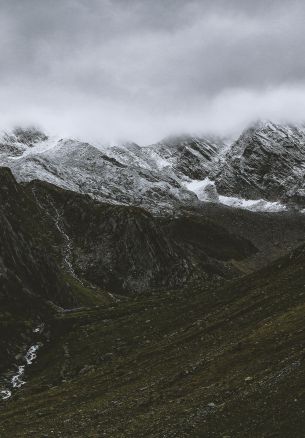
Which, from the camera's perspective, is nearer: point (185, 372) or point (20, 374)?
point (185, 372)

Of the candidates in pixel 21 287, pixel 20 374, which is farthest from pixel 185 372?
pixel 21 287

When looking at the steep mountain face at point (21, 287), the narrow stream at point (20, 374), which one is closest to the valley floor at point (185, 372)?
the narrow stream at point (20, 374)

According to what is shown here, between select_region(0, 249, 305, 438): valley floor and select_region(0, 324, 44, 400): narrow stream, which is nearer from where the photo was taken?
select_region(0, 249, 305, 438): valley floor

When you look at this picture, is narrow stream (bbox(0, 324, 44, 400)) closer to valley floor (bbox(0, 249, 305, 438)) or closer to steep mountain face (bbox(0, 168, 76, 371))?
valley floor (bbox(0, 249, 305, 438))

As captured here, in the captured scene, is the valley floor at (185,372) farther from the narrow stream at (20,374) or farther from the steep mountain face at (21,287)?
the steep mountain face at (21,287)

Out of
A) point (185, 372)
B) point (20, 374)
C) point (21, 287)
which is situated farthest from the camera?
point (21, 287)

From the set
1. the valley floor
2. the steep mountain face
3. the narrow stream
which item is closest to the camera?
the valley floor

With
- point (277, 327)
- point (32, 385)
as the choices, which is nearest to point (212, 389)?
point (277, 327)

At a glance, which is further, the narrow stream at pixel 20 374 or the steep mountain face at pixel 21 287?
the steep mountain face at pixel 21 287

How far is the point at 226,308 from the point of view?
278 ft

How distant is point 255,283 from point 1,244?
67.9 meters

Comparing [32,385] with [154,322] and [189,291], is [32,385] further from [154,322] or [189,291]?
[189,291]

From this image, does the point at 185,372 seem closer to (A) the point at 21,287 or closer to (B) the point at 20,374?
(B) the point at 20,374

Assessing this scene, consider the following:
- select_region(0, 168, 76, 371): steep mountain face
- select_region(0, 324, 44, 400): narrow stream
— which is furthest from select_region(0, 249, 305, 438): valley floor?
select_region(0, 168, 76, 371): steep mountain face
